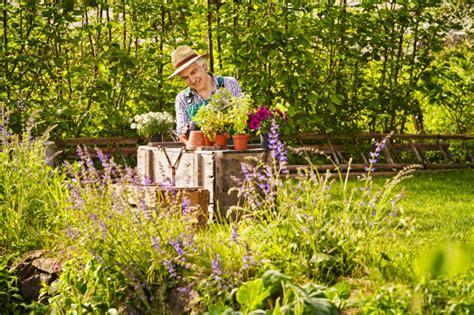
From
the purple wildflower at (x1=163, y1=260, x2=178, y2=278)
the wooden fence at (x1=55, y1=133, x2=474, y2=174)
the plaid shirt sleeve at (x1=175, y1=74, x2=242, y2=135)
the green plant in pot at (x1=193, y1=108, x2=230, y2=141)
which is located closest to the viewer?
the purple wildflower at (x1=163, y1=260, x2=178, y2=278)

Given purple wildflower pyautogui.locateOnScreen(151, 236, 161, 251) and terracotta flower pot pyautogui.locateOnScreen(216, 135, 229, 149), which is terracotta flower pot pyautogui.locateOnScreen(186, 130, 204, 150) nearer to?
terracotta flower pot pyautogui.locateOnScreen(216, 135, 229, 149)

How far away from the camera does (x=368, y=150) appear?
899cm

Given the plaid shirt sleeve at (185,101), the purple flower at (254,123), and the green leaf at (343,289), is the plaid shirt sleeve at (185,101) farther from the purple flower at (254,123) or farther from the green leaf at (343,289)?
the green leaf at (343,289)

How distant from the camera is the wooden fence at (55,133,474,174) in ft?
27.7

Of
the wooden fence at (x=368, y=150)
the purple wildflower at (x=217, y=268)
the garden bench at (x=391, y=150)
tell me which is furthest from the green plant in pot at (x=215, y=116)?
the garden bench at (x=391, y=150)

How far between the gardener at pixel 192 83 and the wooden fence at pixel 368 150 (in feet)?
8.99

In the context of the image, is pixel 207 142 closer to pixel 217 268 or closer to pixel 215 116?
pixel 215 116

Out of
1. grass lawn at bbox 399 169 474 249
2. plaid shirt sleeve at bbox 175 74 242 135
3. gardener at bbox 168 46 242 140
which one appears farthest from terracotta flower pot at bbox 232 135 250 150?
grass lawn at bbox 399 169 474 249

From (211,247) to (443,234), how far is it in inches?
81.2

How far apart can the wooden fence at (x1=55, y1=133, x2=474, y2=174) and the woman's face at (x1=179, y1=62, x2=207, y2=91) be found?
2.87m

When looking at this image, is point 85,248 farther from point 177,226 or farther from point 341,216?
point 341,216

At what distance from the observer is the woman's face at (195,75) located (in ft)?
18.2

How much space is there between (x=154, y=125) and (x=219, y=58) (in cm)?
294

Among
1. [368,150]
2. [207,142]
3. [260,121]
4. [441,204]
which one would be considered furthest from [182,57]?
[368,150]
